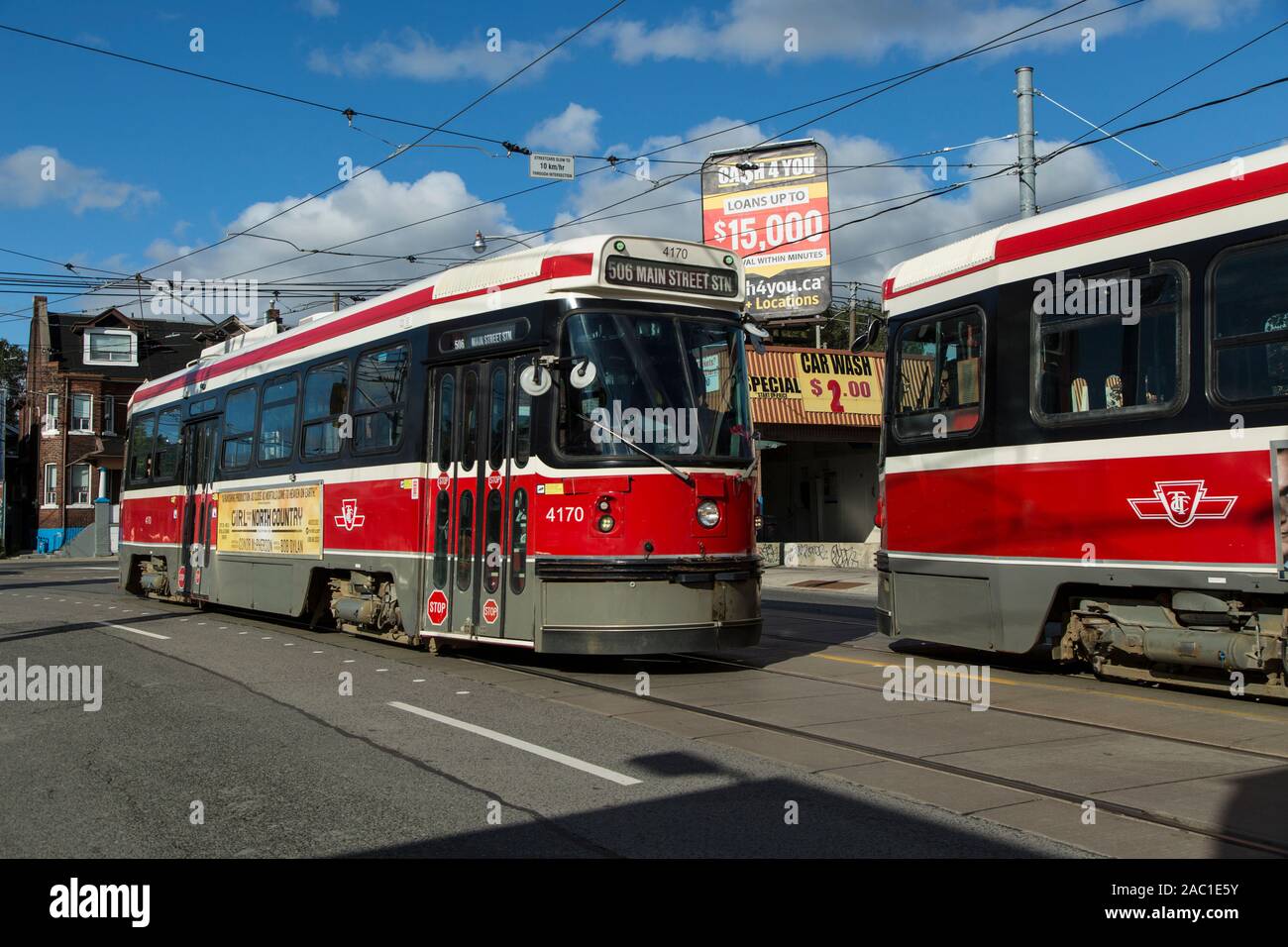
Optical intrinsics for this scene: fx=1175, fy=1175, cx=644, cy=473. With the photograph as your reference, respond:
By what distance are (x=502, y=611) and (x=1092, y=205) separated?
19.8 feet

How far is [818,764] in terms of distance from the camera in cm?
699

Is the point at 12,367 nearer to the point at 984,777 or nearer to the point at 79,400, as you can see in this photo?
the point at 79,400

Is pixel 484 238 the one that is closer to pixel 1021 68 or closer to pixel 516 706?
pixel 1021 68

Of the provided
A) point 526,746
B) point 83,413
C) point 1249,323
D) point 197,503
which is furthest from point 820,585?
Answer: point 83,413

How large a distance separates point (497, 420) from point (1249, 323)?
6.22 meters

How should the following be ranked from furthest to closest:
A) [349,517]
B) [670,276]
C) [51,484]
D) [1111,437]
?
[51,484] → [349,517] → [670,276] → [1111,437]

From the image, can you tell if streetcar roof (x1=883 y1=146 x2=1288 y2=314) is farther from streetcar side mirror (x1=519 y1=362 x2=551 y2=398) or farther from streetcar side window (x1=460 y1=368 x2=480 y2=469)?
streetcar side window (x1=460 y1=368 x2=480 y2=469)

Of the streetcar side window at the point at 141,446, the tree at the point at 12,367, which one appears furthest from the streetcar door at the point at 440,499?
the tree at the point at 12,367

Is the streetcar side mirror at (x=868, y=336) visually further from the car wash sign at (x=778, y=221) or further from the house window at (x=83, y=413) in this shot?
the house window at (x=83, y=413)

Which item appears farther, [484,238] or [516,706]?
[484,238]

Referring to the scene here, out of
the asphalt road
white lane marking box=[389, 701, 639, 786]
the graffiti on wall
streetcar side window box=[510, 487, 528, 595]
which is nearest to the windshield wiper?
streetcar side window box=[510, 487, 528, 595]

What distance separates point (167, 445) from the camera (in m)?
19.4

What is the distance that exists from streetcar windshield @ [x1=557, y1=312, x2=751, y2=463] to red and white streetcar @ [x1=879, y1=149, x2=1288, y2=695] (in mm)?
1994
